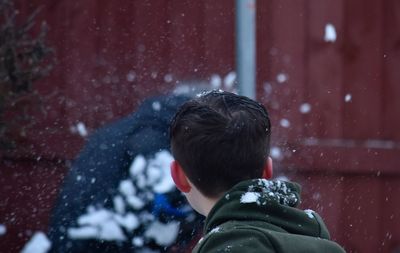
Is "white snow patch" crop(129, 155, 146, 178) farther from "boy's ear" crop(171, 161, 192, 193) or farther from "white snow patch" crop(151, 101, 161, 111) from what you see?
"boy's ear" crop(171, 161, 192, 193)

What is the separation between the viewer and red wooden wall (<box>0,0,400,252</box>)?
4227mm

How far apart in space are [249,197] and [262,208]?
0.11 ft

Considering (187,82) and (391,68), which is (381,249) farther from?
(187,82)

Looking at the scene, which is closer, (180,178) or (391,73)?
(180,178)

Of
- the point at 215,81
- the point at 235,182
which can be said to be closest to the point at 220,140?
the point at 235,182

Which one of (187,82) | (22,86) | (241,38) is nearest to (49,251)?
(22,86)

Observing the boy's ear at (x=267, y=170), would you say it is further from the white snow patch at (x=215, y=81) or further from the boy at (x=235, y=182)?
the white snow patch at (x=215, y=81)

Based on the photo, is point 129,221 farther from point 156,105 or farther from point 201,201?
point 201,201

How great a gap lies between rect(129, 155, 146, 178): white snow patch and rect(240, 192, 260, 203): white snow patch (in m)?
1.75

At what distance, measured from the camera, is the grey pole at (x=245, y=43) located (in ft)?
12.3

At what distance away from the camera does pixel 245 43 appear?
12.4 feet

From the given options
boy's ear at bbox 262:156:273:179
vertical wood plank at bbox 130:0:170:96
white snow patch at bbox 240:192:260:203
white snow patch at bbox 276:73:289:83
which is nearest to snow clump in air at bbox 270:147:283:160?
white snow patch at bbox 276:73:289:83

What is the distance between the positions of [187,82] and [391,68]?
45.2 inches

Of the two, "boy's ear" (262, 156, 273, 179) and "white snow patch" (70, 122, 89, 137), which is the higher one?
"boy's ear" (262, 156, 273, 179)
